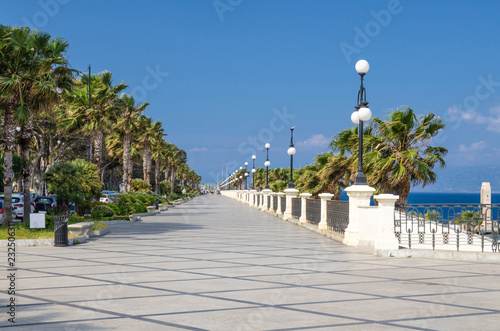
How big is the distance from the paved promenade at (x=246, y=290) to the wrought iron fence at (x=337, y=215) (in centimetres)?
281

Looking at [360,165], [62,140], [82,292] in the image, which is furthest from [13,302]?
[62,140]

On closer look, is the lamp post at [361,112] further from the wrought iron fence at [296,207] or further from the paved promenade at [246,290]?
the wrought iron fence at [296,207]

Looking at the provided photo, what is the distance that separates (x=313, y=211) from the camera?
72.3 ft

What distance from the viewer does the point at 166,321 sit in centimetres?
596

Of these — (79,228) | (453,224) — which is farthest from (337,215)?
(79,228)

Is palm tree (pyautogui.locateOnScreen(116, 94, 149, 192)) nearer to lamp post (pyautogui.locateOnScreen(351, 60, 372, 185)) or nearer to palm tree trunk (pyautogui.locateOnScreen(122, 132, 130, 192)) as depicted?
palm tree trunk (pyautogui.locateOnScreen(122, 132, 130, 192))

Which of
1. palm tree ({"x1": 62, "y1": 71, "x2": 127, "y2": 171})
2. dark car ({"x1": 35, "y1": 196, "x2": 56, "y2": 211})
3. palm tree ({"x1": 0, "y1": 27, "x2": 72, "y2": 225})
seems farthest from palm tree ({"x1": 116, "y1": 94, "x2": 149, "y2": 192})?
palm tree ({"x1": 0, "y1": 27, "x2": 72, "y2": 225})

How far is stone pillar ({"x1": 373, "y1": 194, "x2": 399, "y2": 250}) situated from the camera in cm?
1255

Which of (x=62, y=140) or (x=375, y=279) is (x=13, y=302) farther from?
(x=62, y=140)

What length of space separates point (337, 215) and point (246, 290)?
9.81 meters

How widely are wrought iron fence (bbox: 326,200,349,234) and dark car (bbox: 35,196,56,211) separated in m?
15.7

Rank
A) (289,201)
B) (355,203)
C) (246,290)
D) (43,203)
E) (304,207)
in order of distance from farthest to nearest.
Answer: (289,201), (43,203), (304,207), (355,203), (246,290)

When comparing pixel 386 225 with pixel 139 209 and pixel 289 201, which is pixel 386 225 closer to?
pixel 289 201

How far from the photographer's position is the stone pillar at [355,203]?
14562 millimetres
